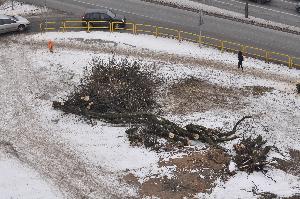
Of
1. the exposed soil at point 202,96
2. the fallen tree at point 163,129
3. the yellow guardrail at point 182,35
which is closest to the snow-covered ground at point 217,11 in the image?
the yellow guardrail at point 182,35

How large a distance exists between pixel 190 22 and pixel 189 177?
1790 cm

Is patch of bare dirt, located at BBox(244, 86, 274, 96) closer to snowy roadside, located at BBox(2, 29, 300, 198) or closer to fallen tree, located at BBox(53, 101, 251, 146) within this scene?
snowy roadside, located at BBox(2, 29, 300, 198)

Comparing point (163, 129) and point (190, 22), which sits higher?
point (190, 22)

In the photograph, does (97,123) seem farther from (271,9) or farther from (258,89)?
(271,9)

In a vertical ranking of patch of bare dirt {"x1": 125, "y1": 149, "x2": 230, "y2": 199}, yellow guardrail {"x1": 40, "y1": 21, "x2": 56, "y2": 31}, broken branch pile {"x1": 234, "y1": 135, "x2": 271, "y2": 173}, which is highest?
yellow guardrail {"x1": 40, "y1": 21, "x2": 56, "y2": 31}

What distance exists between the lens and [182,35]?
122 ft

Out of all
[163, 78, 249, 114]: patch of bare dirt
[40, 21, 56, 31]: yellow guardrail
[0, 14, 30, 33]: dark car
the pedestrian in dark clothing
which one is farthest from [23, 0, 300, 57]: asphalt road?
[163, 78, 249, 114]: patch of bare dirt

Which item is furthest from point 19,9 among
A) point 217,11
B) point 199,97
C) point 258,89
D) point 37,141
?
point 258,89

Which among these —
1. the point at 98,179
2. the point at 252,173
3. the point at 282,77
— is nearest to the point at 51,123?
the point at 98,179

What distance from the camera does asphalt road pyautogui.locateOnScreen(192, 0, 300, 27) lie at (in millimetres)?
40594

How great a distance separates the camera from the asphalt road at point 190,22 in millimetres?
36438

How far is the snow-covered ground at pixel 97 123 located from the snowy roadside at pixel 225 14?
5529 millimetres

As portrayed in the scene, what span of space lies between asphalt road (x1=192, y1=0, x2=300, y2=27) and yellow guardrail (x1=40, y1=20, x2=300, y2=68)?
6.15 m

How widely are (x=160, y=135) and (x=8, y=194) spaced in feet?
25.6
